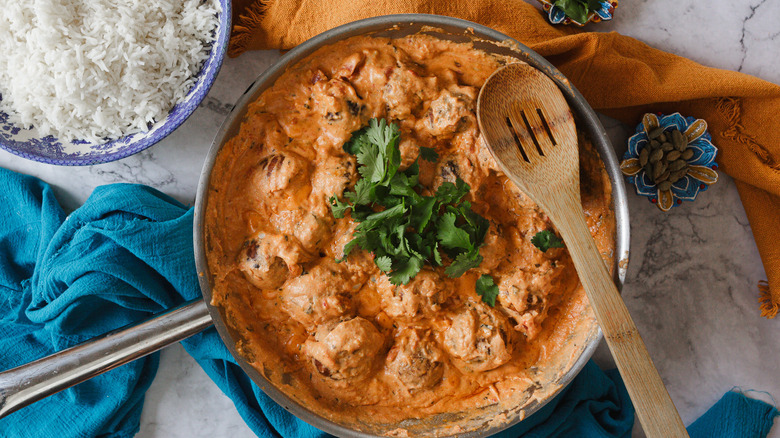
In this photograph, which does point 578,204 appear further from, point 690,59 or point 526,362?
point 690,59

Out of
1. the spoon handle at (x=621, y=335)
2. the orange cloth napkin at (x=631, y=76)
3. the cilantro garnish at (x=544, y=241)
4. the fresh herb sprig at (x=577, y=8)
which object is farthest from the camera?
the fresh herb sprig at (x=577, y=8)

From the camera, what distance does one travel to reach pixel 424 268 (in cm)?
237

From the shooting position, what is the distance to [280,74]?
229 centimetres

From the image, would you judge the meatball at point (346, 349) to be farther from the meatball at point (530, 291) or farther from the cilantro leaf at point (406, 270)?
the meatball at point (530, 291)

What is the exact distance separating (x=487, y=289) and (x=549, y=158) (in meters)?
0.62

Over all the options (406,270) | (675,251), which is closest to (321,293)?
(406,270)

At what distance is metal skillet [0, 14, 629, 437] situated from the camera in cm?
215

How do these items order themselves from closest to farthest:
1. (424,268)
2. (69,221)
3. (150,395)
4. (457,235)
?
(457,235), (424,268), (69,221), (150,395)

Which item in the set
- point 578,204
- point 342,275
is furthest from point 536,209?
point 342,275

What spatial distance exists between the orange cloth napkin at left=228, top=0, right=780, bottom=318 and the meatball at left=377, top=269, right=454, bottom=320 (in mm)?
1129

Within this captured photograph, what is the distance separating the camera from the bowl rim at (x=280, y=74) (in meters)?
2.18

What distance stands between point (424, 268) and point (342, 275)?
13.9 inches

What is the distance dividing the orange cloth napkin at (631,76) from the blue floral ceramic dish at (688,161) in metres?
0.11

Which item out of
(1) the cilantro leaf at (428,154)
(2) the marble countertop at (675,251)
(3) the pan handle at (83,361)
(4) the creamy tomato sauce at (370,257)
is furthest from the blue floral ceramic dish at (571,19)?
(3) the pan handle at (83,361)
